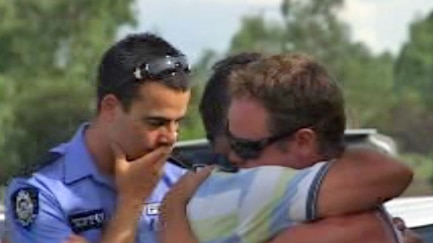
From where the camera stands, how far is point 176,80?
331cm

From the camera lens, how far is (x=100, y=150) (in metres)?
3.37

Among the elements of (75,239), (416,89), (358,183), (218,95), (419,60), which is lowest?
(416,89)

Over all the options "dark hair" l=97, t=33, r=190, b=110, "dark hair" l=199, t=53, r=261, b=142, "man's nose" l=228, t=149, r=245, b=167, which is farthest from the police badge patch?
"man's nose" l=228, t=149, r=245, b=167

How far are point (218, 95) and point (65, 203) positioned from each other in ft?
1.55

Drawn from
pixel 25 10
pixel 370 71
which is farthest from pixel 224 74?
pixel 370 71

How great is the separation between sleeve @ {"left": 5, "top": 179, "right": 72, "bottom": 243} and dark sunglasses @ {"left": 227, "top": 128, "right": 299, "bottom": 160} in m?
0.61

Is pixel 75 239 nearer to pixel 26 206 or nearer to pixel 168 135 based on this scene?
pixel 26 206

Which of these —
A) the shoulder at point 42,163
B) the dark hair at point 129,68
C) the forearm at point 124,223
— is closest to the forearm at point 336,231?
the forearm at point 124,223

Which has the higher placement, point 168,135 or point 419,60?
point 168,135

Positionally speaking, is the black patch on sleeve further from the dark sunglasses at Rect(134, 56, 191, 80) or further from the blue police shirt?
the dark sunglasses at Rect(134, 56, 191, 80)

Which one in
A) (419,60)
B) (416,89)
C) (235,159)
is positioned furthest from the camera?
(416,89)

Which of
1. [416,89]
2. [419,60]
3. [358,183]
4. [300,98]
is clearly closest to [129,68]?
[300,98]

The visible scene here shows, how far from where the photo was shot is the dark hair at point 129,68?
3281mm

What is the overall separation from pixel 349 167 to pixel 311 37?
193 ft
